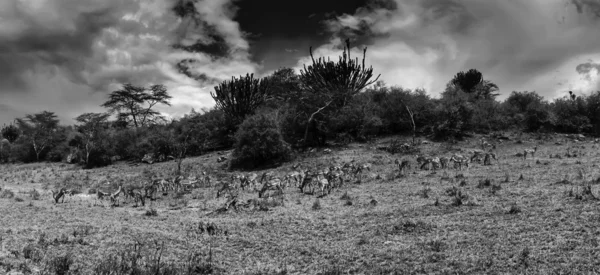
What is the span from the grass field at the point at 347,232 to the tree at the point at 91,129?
21268 millimetres

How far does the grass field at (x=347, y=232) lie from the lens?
6062mm

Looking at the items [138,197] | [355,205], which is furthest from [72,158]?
[355,205]

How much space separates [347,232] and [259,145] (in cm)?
1580

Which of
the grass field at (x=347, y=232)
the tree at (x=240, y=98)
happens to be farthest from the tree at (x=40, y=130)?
the grass field at (x=347, y=232)

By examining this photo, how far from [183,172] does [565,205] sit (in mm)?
19840

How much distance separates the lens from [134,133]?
35688mm

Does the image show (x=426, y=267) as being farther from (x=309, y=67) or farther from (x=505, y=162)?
(x=309, y=67)

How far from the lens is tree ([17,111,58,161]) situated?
42.1 meters

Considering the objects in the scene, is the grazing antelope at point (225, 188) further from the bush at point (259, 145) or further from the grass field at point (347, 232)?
the bush at point (259, 145)

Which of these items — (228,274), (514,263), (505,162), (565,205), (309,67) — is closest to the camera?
(514,263)

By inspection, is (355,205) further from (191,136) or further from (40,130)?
(40,130)

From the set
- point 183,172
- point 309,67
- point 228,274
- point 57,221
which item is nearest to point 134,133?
point 183,172

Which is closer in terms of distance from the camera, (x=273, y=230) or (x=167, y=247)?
(x=167, y=247)

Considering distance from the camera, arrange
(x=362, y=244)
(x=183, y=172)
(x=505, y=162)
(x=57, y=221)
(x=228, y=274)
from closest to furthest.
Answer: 1. (x=228, y=274)
2. (x=362, y=244)
3. (x=57, y=221)
4. (x=505, y=162)
5. (x=183, y=172)
